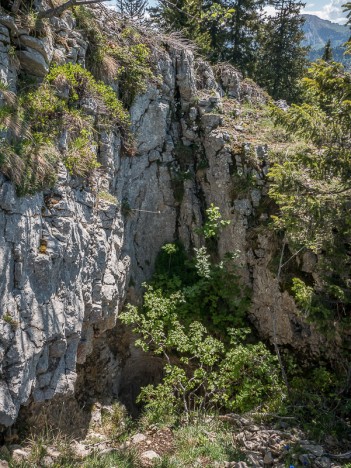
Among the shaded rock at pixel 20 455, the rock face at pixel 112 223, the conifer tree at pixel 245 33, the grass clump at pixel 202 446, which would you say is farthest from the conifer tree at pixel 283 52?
the shaded rock at pixel 20 455

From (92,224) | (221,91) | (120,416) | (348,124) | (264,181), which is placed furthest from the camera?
(221,91)

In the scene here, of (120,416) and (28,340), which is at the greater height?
(28,340)

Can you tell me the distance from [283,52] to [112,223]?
14.7 m

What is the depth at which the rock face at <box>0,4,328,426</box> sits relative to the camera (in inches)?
189

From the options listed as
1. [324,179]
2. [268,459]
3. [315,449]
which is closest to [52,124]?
[324,179]

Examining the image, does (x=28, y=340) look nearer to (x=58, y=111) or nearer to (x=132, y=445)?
(x=132, y=445)

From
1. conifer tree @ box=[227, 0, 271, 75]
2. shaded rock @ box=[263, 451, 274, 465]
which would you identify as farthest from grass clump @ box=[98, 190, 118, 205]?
conifer tree @ box=[227, 0, 271, 75]

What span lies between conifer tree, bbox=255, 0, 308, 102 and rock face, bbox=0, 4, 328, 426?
6.52 meters

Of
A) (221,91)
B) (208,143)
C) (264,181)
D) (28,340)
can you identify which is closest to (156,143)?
(208,143)

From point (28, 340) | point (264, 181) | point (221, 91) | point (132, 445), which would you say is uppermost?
point (221, 91)

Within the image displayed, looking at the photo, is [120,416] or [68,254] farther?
[120,416]

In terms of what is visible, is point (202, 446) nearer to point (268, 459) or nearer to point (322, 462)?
point (268, 459)

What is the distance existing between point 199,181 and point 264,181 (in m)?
1.75

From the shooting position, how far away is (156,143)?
344 inches
